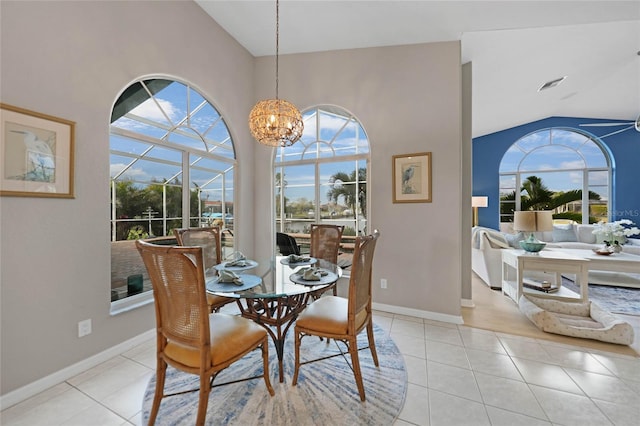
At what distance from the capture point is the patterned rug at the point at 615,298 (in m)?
3.17

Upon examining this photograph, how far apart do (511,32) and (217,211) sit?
4.03m

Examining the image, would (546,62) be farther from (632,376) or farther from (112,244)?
(112,244)

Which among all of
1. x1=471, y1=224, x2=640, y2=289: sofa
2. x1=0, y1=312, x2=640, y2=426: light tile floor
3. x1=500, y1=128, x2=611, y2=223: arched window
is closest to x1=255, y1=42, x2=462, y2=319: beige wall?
x1=0, y1=312, x2=640, y2=426: light tile floor

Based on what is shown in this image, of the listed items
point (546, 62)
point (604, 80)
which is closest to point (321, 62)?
point (546, 62)

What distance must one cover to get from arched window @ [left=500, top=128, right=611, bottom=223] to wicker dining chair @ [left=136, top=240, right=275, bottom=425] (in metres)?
7.78

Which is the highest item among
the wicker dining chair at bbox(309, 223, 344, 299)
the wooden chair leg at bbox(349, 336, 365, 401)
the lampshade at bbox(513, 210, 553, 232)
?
the lampshade at bbox(513, 210, 553, 232)

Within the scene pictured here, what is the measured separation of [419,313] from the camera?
3.00 meters

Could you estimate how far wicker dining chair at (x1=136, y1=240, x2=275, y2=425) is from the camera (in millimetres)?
1254

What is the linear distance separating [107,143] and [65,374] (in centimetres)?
176

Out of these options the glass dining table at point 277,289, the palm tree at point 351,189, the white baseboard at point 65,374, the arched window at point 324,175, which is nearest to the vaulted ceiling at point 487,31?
the arched window at point 324,175

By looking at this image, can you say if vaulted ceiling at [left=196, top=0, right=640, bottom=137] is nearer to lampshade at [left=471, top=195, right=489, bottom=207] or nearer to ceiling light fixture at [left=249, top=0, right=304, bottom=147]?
ceiling light fixture at [left=249, top=0, right=304, bottom=147]

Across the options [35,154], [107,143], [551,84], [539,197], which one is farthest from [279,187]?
[539,197]

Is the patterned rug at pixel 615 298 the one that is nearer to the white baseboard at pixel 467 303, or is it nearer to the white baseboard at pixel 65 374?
the white baseboard at pixel 467 303

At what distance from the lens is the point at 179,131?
2.80m
